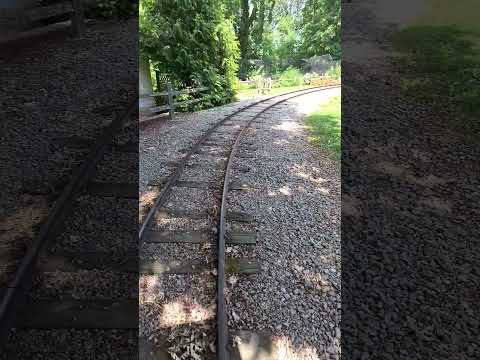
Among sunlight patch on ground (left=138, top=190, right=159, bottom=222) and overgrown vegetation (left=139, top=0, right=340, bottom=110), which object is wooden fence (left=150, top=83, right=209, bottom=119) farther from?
sunlight patch on ground (left=138, top=190, right=159, bottom=222)

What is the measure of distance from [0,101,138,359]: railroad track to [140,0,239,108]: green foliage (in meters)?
3.25

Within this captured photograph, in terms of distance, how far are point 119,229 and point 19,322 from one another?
3.32ft

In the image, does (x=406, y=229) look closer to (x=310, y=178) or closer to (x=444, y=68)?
(x=310, y=178)

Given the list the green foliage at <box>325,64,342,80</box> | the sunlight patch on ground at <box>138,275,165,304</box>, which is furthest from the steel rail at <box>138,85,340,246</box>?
the green foliage at <box>325,64,342,80</box>

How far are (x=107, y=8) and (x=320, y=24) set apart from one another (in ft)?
19.7

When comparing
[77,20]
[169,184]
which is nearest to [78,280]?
[169,184]

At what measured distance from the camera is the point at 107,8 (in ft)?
27.9

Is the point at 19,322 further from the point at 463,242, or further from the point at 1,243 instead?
the point at 463,242

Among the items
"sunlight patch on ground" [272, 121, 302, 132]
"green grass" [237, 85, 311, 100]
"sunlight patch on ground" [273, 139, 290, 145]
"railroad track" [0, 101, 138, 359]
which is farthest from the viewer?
"green grass" [237, 85, 311, 100]

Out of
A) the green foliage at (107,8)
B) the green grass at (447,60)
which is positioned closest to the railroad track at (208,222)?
the green grass at (447,60)

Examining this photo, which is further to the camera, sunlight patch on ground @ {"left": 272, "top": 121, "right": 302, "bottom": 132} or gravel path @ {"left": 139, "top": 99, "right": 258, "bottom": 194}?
sunlight patch on ground @ {"left": 272, "top": 121, "right": 302, "bottom": 132}

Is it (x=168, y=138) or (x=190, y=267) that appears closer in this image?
(x=190, y=267)

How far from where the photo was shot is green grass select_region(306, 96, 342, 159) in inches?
239

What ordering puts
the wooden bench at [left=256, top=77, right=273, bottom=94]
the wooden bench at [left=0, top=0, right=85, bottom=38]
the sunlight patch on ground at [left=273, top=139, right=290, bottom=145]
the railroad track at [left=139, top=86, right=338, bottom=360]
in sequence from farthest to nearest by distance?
1. the wooden bench at [left=256, top=77, right=273, bottom=94]
2. the sunlight patch on ground at [left=273, top=139, right=290, bottom=145]
3. the wooden bench at [left=0, top=0, right=85, bottom=38]
4. the railroad track at [left=139, top=86, right=338, bottom=360]
